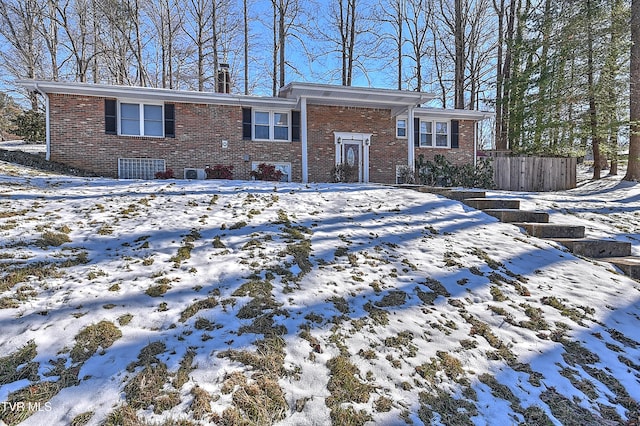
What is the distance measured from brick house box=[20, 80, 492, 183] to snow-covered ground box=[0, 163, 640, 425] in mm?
7065

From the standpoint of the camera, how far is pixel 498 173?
1484 centimetres

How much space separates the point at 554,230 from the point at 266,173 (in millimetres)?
8681

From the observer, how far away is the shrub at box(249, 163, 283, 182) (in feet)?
40.3

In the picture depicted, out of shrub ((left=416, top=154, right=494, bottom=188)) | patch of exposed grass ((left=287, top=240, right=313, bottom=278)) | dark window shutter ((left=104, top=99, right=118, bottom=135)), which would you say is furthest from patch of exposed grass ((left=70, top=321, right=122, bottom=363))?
shrub ((left=416, top=154, right=494, bottom=188))

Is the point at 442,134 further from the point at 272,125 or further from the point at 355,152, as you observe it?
the point at 272,125

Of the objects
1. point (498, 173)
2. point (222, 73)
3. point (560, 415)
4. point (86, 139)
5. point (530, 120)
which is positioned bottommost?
point (560, 415)

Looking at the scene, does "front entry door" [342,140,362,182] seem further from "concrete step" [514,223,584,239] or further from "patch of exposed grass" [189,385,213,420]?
"patch of exposed grass" [189,385,213,420]

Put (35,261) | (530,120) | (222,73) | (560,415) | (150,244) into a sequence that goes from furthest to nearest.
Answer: (530,120) → (222,73) → (150,244) → (35,261) → (560,415)

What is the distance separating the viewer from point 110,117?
1205 centimetres

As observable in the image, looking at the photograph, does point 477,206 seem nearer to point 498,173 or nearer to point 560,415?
point 560,415

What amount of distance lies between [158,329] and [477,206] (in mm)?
6459

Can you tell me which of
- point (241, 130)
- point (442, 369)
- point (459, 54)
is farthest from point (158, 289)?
point (459, 54)

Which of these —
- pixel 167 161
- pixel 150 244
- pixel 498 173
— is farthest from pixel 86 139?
pixel 498 173

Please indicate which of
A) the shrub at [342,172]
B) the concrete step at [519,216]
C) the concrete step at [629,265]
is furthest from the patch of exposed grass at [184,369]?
the shrub at [342,172]
